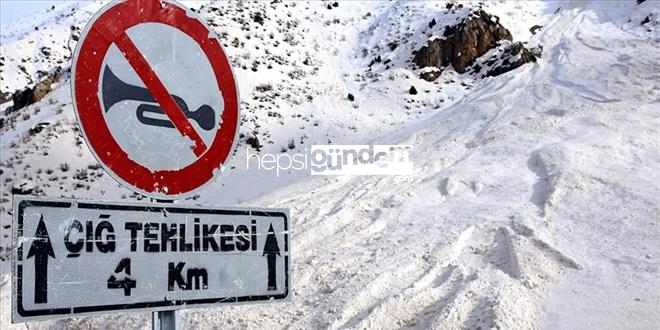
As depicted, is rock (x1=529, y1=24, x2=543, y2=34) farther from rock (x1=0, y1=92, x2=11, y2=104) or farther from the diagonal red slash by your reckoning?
the diagonal red slash

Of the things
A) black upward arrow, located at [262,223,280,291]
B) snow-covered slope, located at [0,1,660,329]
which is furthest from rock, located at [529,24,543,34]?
black upward arrow, located at [262,223,280,291]

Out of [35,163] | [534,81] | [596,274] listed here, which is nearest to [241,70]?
[35,163]

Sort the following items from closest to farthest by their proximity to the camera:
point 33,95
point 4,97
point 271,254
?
point 271,254
point 33,95
point 4,97

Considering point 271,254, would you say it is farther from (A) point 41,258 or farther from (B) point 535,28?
(B) point 535,28

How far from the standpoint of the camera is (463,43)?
2169 cm

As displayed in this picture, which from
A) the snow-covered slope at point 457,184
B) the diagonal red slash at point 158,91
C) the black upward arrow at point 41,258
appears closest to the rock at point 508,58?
the snow-covered slope at point 457,184

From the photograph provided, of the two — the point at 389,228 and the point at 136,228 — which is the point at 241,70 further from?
the point at 136,228

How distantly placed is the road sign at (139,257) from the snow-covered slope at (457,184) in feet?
0.49

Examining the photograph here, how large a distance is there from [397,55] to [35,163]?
13375 millimetres

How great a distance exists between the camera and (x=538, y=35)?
21.7 meters

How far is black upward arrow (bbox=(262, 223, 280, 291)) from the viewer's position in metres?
1.90

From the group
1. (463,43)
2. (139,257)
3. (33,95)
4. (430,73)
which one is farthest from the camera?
(463,43)

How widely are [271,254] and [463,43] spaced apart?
20899mm

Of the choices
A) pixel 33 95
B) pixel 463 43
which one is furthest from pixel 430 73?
pixel 33 95
